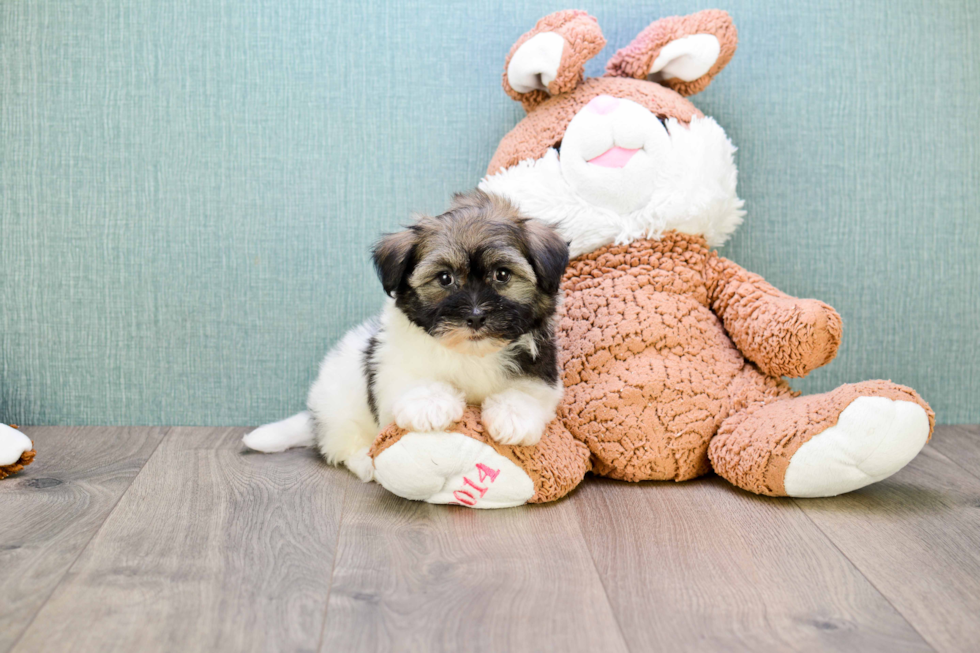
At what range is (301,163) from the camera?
2.51 m

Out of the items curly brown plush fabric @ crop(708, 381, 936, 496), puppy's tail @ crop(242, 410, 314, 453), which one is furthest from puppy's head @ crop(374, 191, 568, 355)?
puppy's tail @ crop(242, 410, 314, 453)

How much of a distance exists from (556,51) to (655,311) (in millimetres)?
739

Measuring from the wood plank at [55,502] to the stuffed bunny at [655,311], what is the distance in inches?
26.6

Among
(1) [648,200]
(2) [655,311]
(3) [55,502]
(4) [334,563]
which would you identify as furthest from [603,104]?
(3) [55,502]

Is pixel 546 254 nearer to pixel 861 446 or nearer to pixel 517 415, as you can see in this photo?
pixel 517 415

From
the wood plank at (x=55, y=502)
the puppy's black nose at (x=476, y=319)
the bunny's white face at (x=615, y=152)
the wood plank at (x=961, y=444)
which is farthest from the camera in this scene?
the wood plank at (x=961, y=444)

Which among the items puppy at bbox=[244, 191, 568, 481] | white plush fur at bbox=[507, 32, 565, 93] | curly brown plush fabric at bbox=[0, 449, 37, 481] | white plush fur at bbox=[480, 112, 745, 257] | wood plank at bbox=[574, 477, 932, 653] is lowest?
curly brown plush fabric at bbox=[0, 449, 37, 481]

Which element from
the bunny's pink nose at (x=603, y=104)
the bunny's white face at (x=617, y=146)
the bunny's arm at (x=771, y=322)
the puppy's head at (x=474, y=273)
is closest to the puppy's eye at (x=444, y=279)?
the puppy's head at (x=474, y=273)

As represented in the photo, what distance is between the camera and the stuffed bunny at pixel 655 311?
1893 millimetres

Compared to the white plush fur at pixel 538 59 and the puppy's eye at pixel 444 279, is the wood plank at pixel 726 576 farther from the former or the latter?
the white plush fur at pixel 538 59

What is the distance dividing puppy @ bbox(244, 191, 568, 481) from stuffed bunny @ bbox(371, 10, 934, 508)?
0.08m

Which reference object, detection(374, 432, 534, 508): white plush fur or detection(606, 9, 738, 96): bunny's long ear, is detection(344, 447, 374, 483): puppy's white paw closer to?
detection(374, 432, 534, 508): white plush fur

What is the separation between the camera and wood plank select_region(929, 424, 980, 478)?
2311mm

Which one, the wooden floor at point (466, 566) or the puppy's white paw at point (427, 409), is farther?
the puppy's white paw at point (427, 409)
